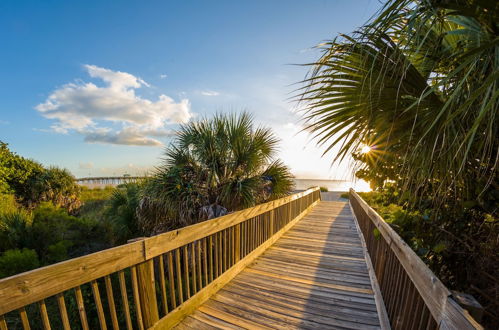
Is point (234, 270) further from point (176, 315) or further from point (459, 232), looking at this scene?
point (459, 232)

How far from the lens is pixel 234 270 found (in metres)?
3.31

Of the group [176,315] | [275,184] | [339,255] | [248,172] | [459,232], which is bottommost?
[339,255]

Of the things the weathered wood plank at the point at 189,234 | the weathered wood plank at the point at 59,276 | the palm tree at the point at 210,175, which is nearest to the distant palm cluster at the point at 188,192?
the palm tree at the point at 210,175

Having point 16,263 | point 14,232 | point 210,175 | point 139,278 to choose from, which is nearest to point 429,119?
point 139,278

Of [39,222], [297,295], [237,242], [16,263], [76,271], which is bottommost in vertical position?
[297,295]

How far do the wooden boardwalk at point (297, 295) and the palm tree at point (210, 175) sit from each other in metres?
1.48

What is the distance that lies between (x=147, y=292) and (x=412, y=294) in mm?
2148

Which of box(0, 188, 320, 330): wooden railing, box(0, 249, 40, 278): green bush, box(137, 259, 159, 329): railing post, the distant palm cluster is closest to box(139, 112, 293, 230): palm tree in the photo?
the distant palm cluster

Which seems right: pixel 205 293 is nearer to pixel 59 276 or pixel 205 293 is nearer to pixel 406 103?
pixel 59 276

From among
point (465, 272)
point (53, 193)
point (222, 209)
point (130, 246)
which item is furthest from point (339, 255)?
point (53, 193)

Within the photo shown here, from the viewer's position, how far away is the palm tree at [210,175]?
4.86 meters

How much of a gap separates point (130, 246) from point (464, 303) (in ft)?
6.90

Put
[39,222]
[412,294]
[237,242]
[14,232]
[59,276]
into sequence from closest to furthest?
[59,276] < [412,294] < [237,242] < [14,232] < [39,222]

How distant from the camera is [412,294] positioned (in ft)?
5.57
